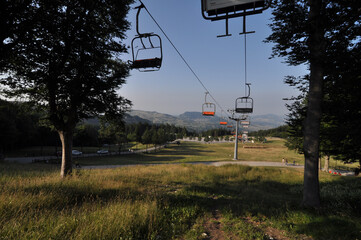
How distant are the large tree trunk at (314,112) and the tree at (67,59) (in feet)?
34.8

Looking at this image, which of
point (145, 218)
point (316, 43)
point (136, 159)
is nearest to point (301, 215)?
point (145, 218)

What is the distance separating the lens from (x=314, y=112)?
6.97 meters

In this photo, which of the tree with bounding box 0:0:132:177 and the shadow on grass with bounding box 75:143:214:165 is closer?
the tree with bounding box 0:0:132:177

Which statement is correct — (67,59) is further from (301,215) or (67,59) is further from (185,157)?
(185,157)

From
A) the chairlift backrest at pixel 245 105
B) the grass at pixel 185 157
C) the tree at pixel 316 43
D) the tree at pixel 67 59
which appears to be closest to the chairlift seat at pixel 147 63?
→ the tree at pixel 67 59

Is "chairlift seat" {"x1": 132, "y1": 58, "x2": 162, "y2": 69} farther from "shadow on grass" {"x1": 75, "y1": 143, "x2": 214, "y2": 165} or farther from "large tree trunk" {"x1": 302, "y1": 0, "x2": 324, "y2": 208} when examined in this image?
"shadow on grass" {"x1": 75, "y1": 143, "x2": 214, "y2": 165}

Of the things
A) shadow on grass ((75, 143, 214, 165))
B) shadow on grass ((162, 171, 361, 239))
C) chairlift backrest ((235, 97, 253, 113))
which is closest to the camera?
shadow on grass ((162, 171, 361, 239))

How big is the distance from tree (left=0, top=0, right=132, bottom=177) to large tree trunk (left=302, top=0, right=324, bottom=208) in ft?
34.8

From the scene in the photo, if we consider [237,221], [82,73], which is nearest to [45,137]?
[82,73]

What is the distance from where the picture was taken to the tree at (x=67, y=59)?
7.20 m

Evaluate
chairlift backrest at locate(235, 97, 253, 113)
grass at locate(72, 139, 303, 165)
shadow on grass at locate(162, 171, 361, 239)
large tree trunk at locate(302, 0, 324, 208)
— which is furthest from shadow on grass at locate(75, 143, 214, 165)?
large tree trunk at locate(302, 0, 324, 208)

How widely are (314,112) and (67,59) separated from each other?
13.6m

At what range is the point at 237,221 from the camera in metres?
5.33

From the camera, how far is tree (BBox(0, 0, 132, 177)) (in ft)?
23.6
